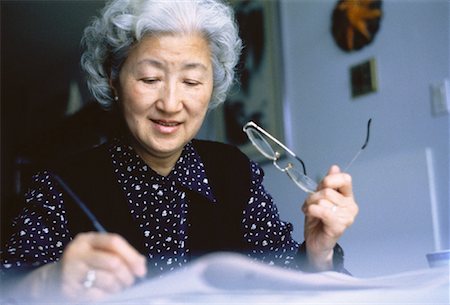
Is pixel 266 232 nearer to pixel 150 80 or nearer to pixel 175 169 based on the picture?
pixel 175 169

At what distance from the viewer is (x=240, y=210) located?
107 centimetres

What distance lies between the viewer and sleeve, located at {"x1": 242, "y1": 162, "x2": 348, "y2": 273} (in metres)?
0.99

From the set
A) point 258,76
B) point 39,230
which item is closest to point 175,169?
point 39,230

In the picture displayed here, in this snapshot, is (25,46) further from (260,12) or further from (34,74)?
(260,12)

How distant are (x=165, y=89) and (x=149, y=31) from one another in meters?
0.10

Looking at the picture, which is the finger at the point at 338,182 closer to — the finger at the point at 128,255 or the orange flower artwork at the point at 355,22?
the finger at the point at 128,255

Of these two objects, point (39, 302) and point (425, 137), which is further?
point (425, 137)

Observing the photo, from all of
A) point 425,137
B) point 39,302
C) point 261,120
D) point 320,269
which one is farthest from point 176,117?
point 261,120

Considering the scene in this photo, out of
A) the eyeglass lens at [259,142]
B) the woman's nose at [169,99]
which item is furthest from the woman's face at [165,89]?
the eyeglass lens at [259,142]

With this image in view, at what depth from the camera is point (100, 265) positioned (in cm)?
48

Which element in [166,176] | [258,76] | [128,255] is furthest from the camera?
[258,76]

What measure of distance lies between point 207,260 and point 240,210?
1.99 ft

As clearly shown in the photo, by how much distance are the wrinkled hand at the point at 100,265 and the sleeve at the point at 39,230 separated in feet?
0.70

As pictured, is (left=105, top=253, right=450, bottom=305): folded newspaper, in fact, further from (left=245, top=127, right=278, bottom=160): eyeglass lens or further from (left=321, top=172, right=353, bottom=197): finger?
(left=245, top=127, right=278, bottom=160): eyeglass lens
